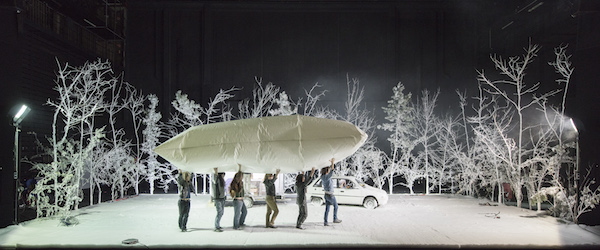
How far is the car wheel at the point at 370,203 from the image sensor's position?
56.3 ft

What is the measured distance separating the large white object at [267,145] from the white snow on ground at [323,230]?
1881 millimetres

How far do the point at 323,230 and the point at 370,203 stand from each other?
18.9ft

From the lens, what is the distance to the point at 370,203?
17250 millimetres

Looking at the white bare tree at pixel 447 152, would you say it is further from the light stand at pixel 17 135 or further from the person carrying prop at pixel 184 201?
the light stand at pixel 17 135

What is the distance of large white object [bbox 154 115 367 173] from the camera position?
11.2 m

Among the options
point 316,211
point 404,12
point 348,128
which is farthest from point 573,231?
point 404,12

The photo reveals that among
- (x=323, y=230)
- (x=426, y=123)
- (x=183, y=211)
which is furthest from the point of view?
(x=426, y=123)

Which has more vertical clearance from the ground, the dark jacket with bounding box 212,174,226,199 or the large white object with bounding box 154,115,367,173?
the large white object with bounding box 154,115,367,173

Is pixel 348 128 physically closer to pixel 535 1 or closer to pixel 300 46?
pixel 535 1

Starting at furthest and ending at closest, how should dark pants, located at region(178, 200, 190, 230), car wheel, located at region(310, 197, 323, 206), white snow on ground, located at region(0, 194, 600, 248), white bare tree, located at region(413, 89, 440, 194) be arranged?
white bare tree, located at region(413, 89, 440, 194) → car wheel, located at region(310, 197, 323, 206) → dark pants, located at region(178, 200, 190, 230) → white snow on ground, located at region(0, 194, 600, 248)

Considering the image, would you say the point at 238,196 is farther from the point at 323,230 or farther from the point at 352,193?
the point at 352,193

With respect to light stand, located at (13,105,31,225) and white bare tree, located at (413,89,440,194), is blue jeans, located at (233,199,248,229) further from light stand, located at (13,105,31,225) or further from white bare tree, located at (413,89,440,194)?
white bare tree, located at (413,89,440,194)

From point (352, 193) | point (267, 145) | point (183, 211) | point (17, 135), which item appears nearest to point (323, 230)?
point (267, 145)

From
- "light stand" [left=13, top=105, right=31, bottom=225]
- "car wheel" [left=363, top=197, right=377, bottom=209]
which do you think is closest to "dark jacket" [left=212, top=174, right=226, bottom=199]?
"light stand" [left=13, top=105, right=31, bottom=225]
